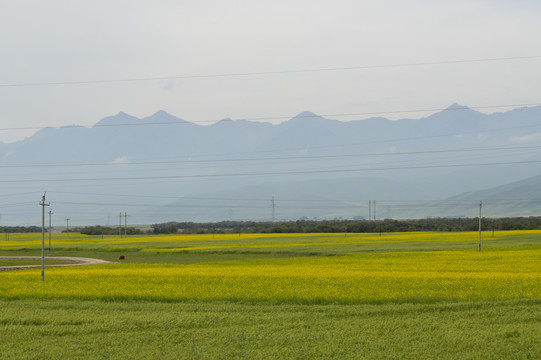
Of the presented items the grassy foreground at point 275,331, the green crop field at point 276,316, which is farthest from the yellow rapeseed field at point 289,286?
the grassy foreground at point 275,331

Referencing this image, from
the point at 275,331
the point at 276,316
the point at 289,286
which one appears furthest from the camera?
the point at 289,286

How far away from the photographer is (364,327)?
74.0ft

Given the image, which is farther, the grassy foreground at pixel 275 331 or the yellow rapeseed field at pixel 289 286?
the yellow rapeseed field at pixel 289 286

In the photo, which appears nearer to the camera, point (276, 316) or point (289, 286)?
point (276, 316)

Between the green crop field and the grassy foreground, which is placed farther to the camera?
the green crop field

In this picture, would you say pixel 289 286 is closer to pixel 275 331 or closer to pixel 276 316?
pixel 276 316

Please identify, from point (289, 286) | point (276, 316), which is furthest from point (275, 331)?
point (289, 286)

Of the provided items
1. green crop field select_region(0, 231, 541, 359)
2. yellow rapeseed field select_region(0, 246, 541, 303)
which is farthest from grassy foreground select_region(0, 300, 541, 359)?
yellow rapeseed field select_region(0, 246, 541, 303)

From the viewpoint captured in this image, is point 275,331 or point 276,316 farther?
point 276,316

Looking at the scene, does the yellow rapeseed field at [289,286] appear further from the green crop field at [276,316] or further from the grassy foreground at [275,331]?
the grassy foreground at [275,331]

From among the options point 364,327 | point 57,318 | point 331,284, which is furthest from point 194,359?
point 331,284

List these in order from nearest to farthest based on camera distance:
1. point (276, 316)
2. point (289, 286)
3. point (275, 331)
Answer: point (275, 331)
point (276, 316)
point (289, 286)

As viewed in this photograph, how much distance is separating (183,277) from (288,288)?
35.3ft

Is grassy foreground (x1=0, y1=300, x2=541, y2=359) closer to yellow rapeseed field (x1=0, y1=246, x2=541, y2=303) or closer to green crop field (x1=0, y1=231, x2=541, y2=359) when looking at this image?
green crop field (x1=0, y1=231, x2=541, y2=359)
